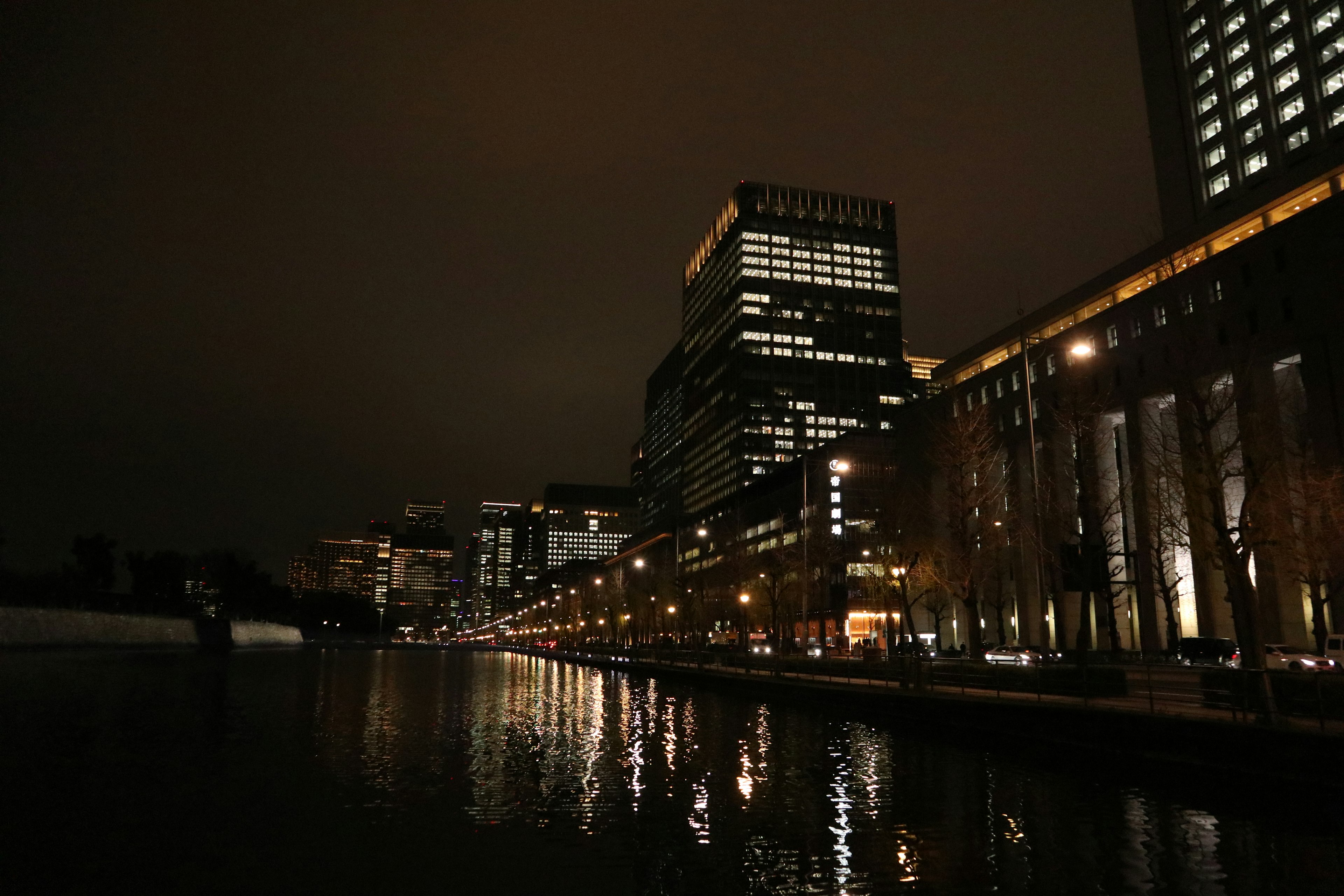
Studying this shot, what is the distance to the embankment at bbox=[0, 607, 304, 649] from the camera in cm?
6769

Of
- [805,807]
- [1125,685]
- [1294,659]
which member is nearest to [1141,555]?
[1294,659]

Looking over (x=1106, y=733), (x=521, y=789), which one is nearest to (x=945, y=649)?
(x=1106, y=733)

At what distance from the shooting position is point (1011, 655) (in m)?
58.6

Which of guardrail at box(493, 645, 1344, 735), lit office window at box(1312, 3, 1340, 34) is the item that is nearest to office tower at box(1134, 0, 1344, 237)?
lit office window at box(1312, 3, 1340, 34)

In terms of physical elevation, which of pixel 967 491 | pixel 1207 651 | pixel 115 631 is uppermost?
pixel 967 491

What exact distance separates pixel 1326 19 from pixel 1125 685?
9519 centimetres

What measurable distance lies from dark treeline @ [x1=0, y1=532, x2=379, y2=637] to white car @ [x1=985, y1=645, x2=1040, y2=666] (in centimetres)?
7403

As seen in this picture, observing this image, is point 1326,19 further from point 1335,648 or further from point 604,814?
point 604,814

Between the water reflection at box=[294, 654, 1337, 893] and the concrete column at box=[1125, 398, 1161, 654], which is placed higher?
the concrete column at box=[1125, 398, 1161, 654]

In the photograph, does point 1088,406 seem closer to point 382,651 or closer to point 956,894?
point 956,894

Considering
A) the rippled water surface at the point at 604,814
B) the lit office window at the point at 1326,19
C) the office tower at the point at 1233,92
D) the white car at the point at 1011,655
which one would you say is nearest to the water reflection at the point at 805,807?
the rippled water surface at the point at 604,814

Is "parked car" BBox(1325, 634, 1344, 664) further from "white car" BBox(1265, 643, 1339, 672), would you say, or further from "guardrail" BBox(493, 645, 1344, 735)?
"guardrail" BBox(493, 645, 1344, 735)

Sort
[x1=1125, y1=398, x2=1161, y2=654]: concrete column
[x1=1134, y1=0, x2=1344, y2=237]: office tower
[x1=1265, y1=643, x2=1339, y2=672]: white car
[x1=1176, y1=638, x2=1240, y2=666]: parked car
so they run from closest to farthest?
[x1=1265, y1=643, x2=1339, y2=672]: white car
[x1=1176, y1=638, x2=1240, y2=666]: parked car
[x1=1125, y1=398, x2=1161, y2=654]: concrete column
[x1=1134, y1=0, x2=1344, y2=237]: office tower

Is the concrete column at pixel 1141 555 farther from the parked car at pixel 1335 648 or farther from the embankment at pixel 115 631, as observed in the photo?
the embankment at pixel 115 631
